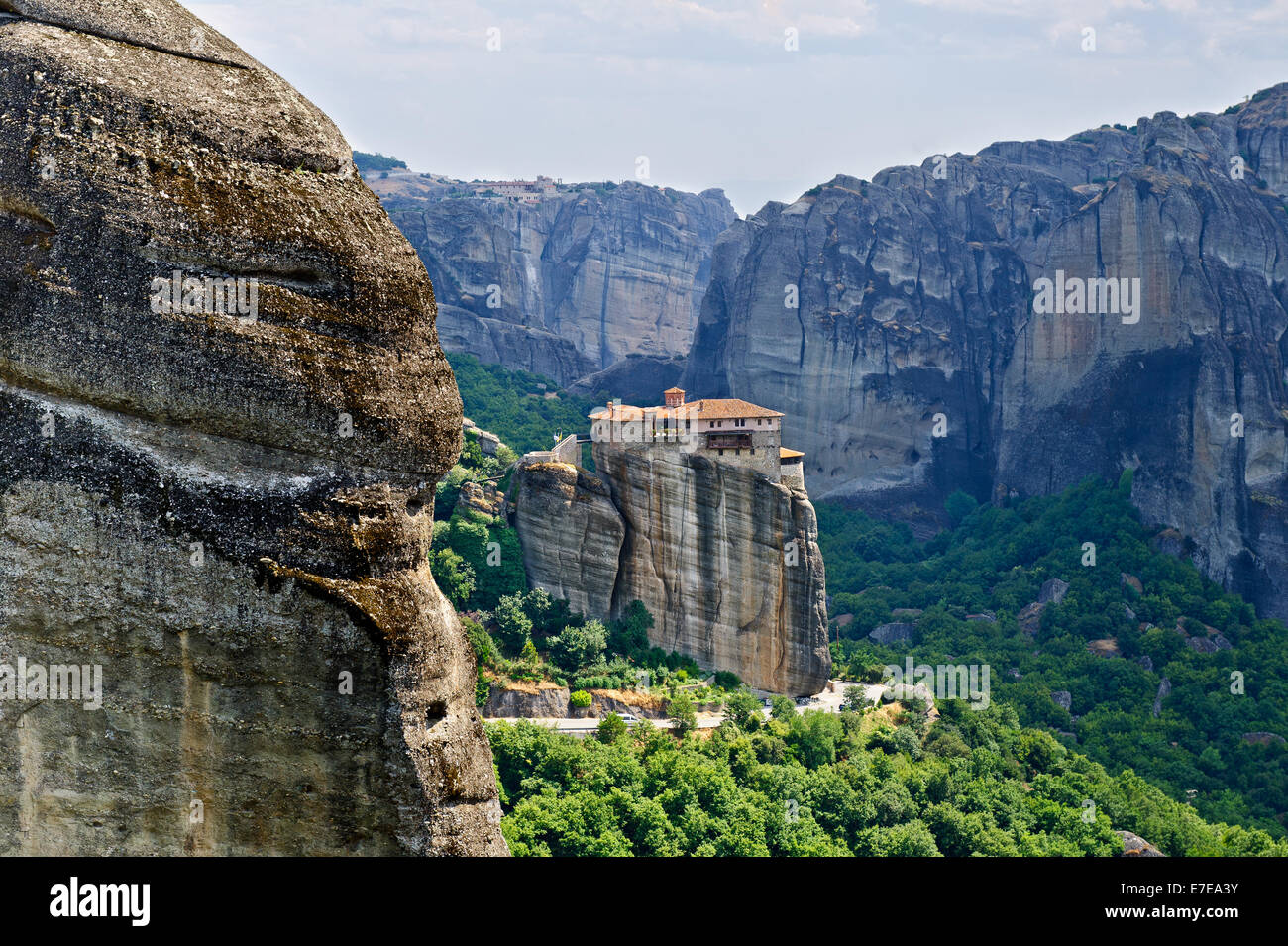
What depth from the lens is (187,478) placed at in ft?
46.3

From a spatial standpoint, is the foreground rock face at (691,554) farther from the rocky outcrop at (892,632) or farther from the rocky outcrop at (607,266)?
the rocky outcrop at (607,266)

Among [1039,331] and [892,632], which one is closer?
[892,632]

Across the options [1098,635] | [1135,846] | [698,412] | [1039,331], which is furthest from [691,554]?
[1039,331]

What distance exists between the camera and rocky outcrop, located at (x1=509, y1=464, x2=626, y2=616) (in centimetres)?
5147

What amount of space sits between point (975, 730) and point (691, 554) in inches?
546

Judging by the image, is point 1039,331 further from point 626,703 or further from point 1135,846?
point 626,703

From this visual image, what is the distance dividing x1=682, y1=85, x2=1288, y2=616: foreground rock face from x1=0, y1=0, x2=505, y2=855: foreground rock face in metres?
71.2

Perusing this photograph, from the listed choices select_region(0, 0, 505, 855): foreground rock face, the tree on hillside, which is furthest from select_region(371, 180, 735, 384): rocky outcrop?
select_region(0, 0, 505, 855): foreground rock face

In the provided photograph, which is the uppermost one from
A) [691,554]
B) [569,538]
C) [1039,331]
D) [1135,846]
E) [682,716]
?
[1039,331]

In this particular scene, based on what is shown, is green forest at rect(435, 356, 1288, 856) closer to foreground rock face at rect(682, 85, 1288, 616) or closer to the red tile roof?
foreground rock face at rect(682, 85, 1288, 616)

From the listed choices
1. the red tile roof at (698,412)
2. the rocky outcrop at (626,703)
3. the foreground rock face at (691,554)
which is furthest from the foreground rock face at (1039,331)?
the rocky outcrop at (626,703)

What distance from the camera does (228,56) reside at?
15430 mm

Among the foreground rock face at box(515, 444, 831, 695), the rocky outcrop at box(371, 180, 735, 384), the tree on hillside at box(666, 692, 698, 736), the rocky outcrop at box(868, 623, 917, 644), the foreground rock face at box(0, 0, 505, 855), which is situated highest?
the rocky outcrop at box(371, 180, 735, 384)
